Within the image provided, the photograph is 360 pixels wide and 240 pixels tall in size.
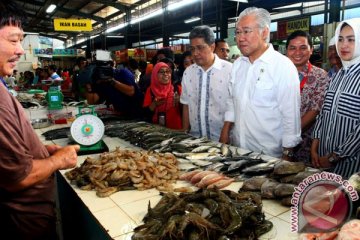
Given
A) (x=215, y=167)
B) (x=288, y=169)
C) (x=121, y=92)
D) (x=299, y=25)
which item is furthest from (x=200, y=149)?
(x=299, y=25)

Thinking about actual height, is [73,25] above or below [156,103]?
above

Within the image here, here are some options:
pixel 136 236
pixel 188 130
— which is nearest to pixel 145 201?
pixel 136 236

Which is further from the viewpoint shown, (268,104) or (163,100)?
(163,100)

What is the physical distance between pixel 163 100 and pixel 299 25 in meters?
5.62

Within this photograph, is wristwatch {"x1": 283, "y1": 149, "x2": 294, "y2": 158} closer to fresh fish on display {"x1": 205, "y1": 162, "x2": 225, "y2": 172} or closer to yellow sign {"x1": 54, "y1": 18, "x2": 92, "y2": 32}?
fresh fish on display {"x1": 205, "y1": 162, "x2": 225, "y2": 172}

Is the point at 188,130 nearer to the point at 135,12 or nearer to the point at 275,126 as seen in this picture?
the point at 275,126

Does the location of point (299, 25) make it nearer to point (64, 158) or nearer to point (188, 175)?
point (188, 175)

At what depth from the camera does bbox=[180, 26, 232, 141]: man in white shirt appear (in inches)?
146

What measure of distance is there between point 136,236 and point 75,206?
1290 mm

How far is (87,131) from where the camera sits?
9.66 ft

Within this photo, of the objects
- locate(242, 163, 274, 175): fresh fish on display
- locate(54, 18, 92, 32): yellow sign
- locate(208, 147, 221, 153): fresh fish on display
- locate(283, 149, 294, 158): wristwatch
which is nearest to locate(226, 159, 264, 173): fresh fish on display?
locate(242, 163, 274, 175): fresh fish on display

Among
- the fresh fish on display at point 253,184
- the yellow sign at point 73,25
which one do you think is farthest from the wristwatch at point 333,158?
the yellow sign at point 73,25

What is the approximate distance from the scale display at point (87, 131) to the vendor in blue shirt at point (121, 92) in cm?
169

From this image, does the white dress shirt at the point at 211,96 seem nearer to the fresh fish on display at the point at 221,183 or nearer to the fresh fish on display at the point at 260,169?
the fresh fish on display at the point at 260,169
